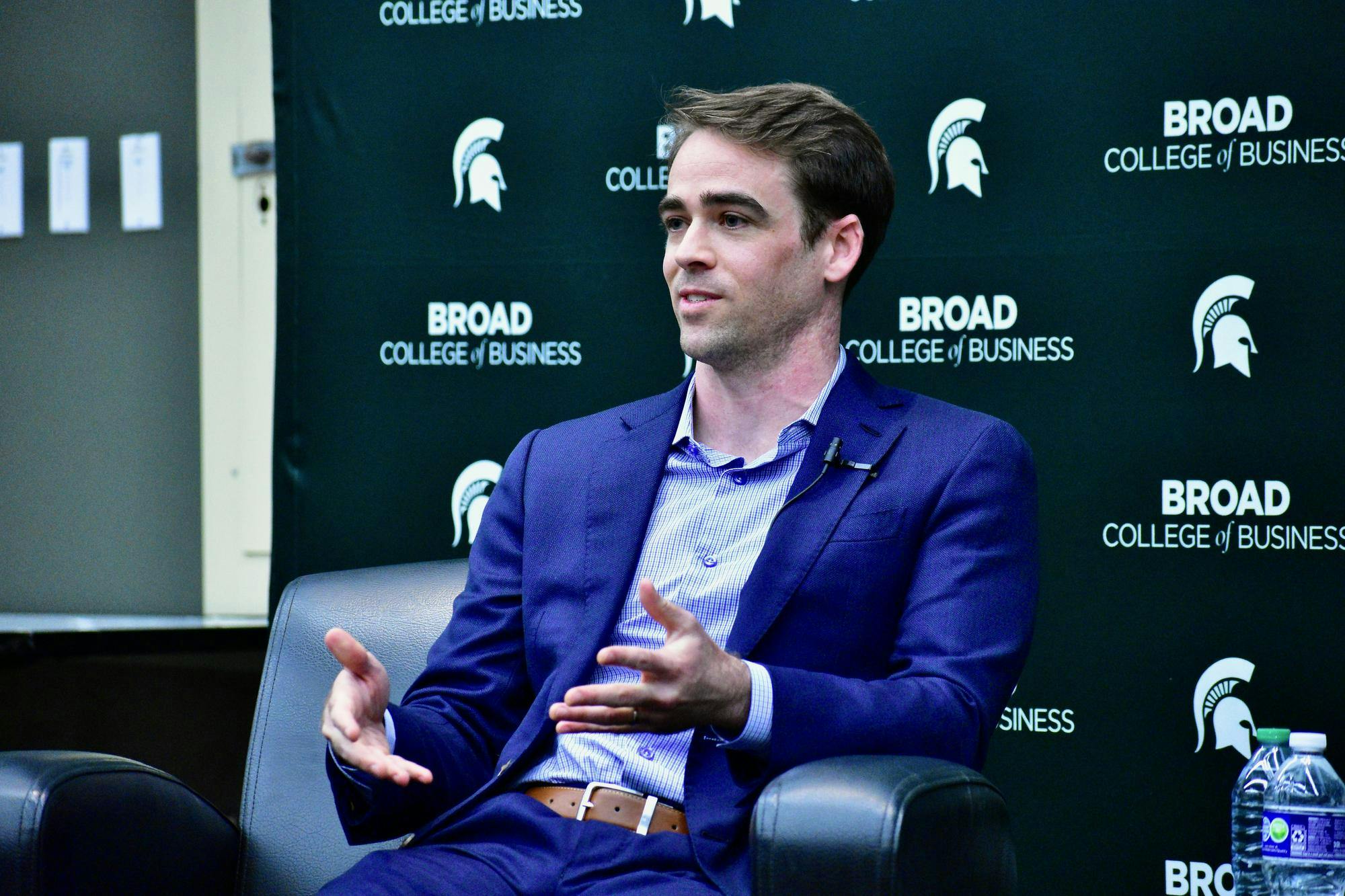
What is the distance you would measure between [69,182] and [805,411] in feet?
10.2

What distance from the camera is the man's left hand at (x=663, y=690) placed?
4.79 ft

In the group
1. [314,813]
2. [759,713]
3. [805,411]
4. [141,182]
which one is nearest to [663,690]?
[759,713]

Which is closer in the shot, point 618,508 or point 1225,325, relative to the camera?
point 618,508

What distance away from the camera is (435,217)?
3393mm

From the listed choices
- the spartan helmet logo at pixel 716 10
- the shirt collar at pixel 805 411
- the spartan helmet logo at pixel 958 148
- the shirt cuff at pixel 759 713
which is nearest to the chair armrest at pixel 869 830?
the shirt cuff at pixel 759 713

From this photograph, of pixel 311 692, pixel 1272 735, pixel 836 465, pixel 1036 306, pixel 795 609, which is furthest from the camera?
pixel 1036 306

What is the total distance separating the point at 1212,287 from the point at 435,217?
178 centimetres

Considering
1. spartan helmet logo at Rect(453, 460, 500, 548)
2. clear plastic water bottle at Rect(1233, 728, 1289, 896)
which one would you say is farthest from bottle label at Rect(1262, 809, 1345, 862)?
spartan helmet logo at Rect(453, 460, 500, 548)

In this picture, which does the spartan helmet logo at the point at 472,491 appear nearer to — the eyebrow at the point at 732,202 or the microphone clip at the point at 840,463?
the eyebrow at the point at 732,202

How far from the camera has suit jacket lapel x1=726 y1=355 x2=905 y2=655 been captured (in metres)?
1.83

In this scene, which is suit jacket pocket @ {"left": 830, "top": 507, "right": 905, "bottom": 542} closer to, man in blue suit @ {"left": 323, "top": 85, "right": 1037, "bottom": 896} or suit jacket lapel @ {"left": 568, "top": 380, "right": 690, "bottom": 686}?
man in blue suit @ {"left": 323, "top": 85, "right": 1037, "bottom": 896}

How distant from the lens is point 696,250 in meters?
2.08

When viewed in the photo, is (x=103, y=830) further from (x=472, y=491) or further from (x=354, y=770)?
(x=472, y=491)

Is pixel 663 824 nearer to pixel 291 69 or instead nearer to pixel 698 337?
pixel 698 337
